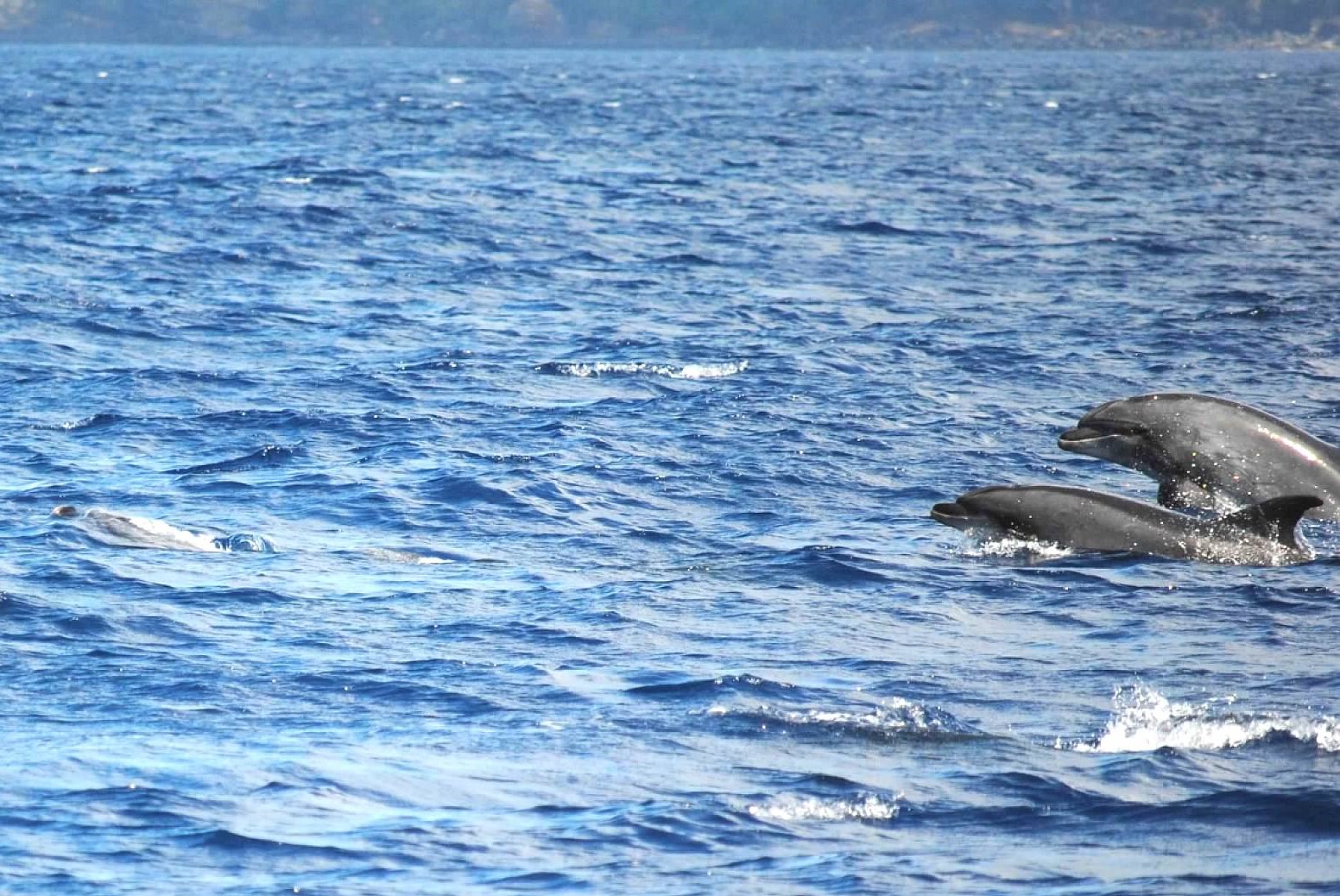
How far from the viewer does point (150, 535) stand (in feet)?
47.9

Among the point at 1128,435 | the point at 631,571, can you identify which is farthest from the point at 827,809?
the point at 1128,435

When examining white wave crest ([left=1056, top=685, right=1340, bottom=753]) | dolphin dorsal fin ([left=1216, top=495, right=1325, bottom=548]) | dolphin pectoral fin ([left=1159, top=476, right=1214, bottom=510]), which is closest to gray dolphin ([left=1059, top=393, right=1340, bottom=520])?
dolphin pectoral fin ([left=1159, top=476, right=1214, bottom=510])

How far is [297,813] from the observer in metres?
9.23

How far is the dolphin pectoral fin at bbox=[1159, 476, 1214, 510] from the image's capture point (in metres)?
15.0

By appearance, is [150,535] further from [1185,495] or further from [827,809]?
[1185,495]

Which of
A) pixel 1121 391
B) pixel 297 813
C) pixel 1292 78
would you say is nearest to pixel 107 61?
pixel 1292 78

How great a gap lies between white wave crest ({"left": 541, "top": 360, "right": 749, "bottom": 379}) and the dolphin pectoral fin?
23.3 feet

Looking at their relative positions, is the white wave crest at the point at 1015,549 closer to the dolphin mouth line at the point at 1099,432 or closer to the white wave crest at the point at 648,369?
the dolphin mouth line at the point at 1099,432

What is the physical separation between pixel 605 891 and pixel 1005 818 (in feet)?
6.50

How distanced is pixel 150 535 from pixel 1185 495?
7.76 metres

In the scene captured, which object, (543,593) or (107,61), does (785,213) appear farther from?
(107,61)

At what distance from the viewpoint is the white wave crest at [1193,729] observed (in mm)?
10203

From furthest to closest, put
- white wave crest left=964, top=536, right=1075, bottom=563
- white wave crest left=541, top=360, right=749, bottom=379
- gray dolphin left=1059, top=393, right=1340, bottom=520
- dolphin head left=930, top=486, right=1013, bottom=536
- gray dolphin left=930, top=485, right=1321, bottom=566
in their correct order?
white wave crest left=541, top=360, right=749, bottom=379 → gray dolphin left=1059, top=393, right=1340, bottom=520 → dolphin head left=930, top=486, right=1013, bottom=536 → white wave crest left=964, top=536, right=1075, bottom=563 → gray dolphin left=930, top=485, right=1321, bottom=566

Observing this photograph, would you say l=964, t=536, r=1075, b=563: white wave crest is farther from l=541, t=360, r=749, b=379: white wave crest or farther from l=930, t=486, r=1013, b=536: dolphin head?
l=541, t=360, r=749, b=379: white wave crest
